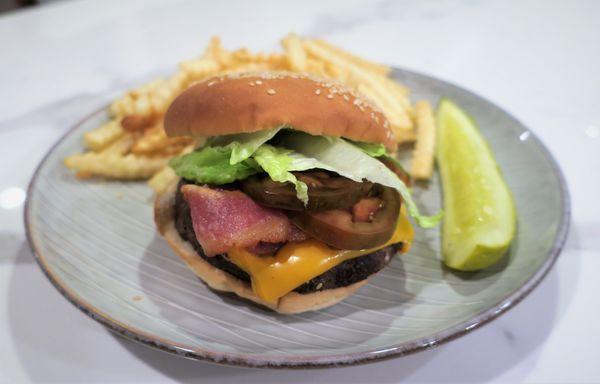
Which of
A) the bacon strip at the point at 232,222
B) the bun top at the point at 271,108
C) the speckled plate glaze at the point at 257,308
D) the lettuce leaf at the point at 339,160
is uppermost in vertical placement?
the bun top at the point at 271,108

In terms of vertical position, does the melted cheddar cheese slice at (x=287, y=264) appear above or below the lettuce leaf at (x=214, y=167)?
below

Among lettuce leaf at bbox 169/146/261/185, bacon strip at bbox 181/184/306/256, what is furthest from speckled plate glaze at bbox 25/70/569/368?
lettuce leaf at bbox 169/146/261/185

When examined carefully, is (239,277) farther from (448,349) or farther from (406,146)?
(406,146)

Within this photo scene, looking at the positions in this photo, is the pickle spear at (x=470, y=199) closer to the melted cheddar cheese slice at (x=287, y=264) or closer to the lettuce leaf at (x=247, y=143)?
the melted cheddar cheese slice at (x=287, y=264)

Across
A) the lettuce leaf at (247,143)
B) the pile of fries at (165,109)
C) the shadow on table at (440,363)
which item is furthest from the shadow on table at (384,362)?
the pile of fries at (165,109)

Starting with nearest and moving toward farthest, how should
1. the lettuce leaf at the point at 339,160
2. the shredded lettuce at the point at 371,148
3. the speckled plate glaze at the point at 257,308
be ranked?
1. the speckled plate glaze at the point at 257,308
2. the lettuce leaf at the point at 339,160
3. the shredded lettuce at the point at 371,148

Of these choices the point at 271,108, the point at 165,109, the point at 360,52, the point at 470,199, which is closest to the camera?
the point at 271,108

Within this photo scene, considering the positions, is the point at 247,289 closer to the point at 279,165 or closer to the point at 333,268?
the point at 333,268

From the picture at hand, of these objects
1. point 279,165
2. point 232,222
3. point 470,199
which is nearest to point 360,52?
point 470,199
